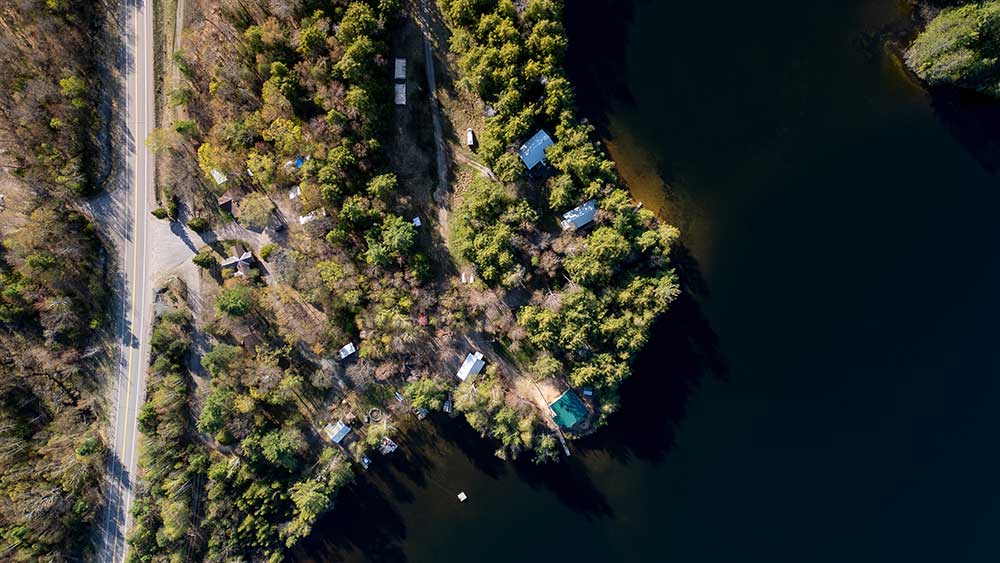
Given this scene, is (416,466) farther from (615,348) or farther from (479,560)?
(615,348)

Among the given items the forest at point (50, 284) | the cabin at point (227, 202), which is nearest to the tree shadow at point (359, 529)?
the forest at point (50, 284)

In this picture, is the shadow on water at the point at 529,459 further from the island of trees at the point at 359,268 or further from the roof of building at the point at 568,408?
the roof of building at the point at 568,408

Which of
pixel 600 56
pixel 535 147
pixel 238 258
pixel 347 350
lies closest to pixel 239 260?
pixel 238 258

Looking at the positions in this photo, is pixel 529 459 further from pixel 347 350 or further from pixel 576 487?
pixel 347 350

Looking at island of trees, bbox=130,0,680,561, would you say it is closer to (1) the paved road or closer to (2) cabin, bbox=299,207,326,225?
(2) cabin, bbox=299,207,326,225

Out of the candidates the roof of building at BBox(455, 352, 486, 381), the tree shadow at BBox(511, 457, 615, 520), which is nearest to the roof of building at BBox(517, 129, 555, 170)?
the roof of building at BBox(455, 352, 486, 381)

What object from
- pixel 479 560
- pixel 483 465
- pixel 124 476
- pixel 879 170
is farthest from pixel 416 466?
pixel 879 170
